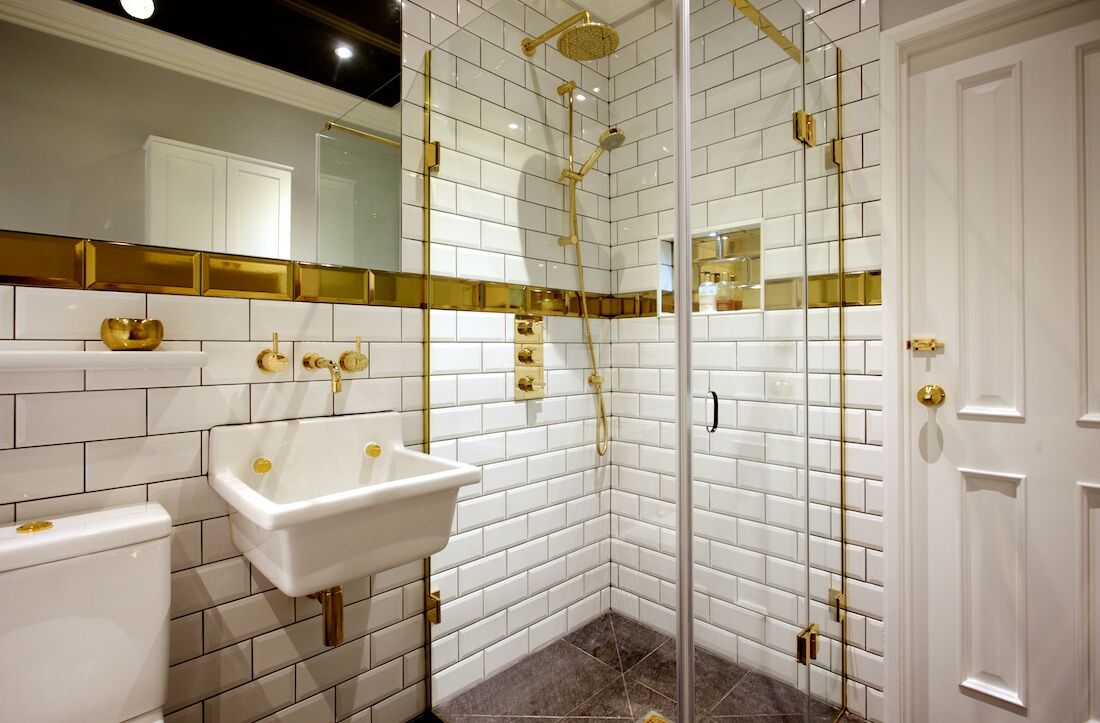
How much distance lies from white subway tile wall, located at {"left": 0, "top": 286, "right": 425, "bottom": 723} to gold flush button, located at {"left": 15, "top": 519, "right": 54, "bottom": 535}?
10 cm

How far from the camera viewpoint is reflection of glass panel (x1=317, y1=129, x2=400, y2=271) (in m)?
1.52

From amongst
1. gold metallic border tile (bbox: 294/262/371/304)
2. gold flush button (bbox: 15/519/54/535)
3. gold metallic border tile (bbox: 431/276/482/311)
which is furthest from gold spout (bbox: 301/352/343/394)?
gold flush button (bbox: 15/519/54/535)

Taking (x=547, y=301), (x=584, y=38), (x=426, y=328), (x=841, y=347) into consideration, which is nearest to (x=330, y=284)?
(x=426, y=328)

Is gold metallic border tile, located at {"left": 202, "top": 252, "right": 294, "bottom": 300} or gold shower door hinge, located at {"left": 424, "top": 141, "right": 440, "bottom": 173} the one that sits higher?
gold shower door hinge, located at {"left": 424, "top": 141, "right": 440, "bottom": 173}

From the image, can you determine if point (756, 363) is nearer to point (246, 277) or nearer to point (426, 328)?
point (426, 328)

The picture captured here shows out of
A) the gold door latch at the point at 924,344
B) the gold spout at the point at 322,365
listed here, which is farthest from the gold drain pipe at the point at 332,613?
the gold door latch at the point at 924,344

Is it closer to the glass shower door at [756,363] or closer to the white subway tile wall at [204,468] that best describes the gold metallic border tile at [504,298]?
the white subway tile wall at [204,468]

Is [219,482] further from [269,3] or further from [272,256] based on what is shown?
[269,3]

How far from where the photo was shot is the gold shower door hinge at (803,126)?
1.58 meters

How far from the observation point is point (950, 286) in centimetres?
163

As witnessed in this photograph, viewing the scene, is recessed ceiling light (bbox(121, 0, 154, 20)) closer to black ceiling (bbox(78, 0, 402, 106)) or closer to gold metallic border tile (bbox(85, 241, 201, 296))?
black ceiling (bbox(78, 0, 402, 106))

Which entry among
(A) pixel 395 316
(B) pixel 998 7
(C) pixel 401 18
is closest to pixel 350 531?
(A) pixel 395 316

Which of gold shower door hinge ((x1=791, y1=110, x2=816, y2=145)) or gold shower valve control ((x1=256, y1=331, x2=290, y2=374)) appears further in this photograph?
gold shower door hinge ((x1=791, y1=110, x2=816, y2=145))

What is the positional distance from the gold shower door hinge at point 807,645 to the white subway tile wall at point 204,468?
121 cm
